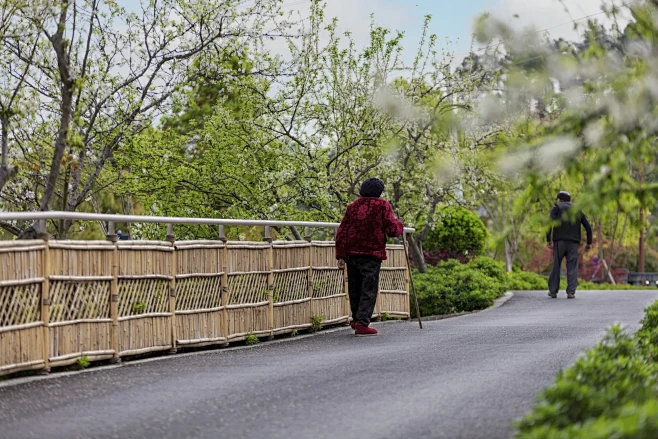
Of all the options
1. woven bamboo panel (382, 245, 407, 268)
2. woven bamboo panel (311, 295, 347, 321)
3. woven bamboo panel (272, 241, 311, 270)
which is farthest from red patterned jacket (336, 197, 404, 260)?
woven bamboo panel (382, 245, 407, 268)

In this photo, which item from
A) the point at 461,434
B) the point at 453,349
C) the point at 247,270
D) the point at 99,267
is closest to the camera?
the point at 461,434

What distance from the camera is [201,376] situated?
9555mm

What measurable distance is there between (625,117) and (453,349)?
508 cm

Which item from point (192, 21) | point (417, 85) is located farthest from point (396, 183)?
point (192, 21)

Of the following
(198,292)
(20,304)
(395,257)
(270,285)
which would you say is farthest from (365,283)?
(20,304)

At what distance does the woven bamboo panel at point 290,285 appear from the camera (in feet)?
45.3

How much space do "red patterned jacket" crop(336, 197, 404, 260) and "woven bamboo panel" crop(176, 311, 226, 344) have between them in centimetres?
232

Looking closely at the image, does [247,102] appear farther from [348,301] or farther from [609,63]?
[609,63]

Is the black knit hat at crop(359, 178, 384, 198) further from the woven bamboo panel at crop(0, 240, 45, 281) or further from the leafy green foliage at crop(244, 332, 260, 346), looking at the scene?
the woven bamboo panel at crop(0, 240, 45, 281)

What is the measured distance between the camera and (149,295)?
11.2 metres

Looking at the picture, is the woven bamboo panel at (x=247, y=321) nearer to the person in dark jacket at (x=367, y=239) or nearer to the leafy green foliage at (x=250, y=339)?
the leafy green foliage at (x=250, y=339)

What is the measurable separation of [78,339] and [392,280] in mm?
7752

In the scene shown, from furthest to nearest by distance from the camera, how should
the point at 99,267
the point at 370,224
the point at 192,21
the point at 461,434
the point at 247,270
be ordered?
the point at 192,21 < the point at 370,224 < the point at 247,270 < the point at 99,267 < the point at 461,434

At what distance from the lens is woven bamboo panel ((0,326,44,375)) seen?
919 centimetres
